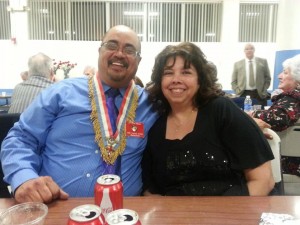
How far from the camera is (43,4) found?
312 inches

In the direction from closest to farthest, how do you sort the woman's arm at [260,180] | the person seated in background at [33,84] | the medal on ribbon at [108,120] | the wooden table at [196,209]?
the wooden table at [196,209], the woman's arm at [260,180], the medal on ribbon at [108,120], the person seated in background at [33,84]

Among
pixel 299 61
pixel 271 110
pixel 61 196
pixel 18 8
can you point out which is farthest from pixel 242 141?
pixel 18 8

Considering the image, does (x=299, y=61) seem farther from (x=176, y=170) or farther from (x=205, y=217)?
(x=205, y=217)

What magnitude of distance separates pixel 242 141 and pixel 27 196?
1.05 m

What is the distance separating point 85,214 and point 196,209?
542 mm

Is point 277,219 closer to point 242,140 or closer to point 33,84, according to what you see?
point 242,140

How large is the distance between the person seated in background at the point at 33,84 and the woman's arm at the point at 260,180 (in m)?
2.25

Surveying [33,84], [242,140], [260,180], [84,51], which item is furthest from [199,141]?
[84,51]

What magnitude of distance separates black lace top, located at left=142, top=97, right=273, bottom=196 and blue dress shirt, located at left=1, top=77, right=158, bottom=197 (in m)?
0.17

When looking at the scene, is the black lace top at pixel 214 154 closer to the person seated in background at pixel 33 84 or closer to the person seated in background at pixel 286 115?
the person seated in background at pixel 286 115

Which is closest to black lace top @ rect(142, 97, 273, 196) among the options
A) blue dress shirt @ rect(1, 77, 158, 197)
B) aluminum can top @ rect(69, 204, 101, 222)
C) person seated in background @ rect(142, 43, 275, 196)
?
person seated in background @ rect(142, 43, 275, 196)

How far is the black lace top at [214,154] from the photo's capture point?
1543 mm

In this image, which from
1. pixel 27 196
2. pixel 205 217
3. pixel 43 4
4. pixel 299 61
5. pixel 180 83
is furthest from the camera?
pixel 43 4

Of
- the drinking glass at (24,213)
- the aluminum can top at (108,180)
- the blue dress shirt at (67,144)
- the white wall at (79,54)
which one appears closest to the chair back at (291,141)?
the blue dress shirt at (67,144)
